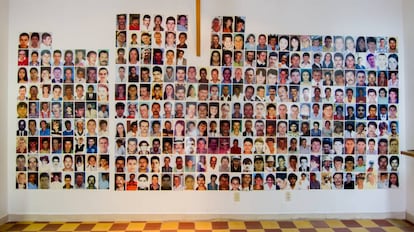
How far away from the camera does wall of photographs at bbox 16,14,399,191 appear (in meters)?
3.85

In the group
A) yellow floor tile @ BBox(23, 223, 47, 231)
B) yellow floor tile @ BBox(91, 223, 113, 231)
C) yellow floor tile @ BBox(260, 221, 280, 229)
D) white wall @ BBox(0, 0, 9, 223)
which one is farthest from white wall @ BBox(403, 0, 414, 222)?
white wall @ BBox(0, 0, 9, 223)

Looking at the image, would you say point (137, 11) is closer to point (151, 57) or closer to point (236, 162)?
point (151, 57)

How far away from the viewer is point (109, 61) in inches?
152

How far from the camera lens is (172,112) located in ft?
12.7

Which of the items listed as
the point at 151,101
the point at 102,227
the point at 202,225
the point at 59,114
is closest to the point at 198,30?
the point at 151,101

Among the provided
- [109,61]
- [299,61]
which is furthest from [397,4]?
[109,61]

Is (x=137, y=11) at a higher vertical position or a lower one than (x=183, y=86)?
higher

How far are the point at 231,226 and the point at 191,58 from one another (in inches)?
74.0

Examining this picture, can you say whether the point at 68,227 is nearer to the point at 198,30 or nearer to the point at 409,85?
the point at 198,30

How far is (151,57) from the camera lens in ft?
12.7

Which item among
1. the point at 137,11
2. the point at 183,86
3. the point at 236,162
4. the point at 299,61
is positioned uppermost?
the point at 137,11

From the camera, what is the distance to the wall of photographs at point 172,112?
3.85 meters

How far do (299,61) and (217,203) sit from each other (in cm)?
185

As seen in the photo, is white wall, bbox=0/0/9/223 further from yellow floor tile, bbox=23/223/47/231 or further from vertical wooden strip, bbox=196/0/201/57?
vertical wooden strip, bbox=196/0/201/57
